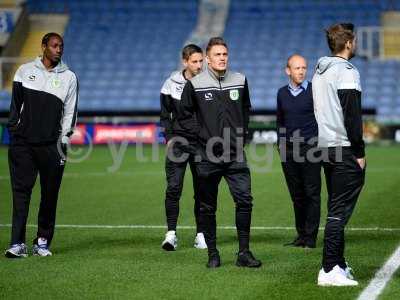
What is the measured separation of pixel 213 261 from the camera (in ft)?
29.8

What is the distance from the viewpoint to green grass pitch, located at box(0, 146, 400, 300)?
7.97 m

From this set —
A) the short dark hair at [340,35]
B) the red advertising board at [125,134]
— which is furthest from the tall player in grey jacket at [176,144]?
the red advertising board at [125,134]

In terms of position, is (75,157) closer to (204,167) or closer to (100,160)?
(100,160)

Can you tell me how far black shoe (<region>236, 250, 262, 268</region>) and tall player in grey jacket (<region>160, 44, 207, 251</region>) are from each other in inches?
53.1

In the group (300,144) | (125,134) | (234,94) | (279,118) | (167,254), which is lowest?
(167,254)

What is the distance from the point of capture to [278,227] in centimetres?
1201

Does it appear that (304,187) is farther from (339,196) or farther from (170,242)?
(339,196)

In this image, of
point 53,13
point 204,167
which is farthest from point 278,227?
point 53,13

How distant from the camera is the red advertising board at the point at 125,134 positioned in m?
29.1

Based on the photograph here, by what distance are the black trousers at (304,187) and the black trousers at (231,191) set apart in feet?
4.78

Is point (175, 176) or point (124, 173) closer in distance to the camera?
point (175, 176)

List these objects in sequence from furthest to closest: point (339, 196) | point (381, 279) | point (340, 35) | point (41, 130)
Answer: point (41, 130), point (381, 279), point (339, 196), point (340, 35)

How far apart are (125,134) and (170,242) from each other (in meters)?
19.4

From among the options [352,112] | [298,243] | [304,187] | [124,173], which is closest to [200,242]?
[298,243]
